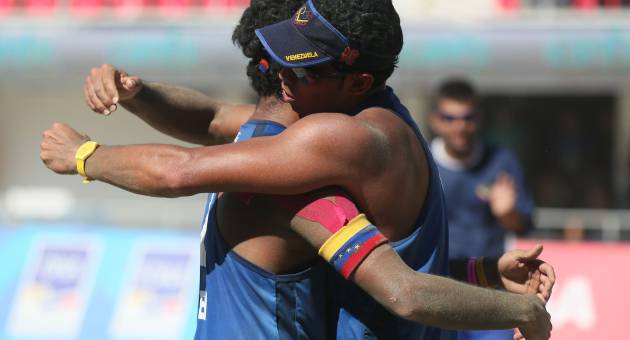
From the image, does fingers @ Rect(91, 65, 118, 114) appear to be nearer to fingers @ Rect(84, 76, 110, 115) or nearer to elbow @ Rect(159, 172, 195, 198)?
fingers @ Rect(84, 76, 110, 115)

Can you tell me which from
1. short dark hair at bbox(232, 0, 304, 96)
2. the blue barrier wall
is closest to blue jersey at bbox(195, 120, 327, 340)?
short dark hair at bbox(232, 0, 304, 96)

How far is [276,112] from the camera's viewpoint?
3344mm

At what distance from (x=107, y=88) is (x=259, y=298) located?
2.76 ft

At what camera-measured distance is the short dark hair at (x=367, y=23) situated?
3139 millimetres

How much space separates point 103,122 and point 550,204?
21.5ft

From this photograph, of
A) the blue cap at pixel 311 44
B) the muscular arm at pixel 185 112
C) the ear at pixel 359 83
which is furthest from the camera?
the muscular arm at pixel 185 112

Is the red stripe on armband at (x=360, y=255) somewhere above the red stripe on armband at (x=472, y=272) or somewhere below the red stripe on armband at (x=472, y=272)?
above

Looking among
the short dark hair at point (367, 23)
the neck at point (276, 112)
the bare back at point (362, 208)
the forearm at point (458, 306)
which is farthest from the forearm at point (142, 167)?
the forearm at point (458, 306)

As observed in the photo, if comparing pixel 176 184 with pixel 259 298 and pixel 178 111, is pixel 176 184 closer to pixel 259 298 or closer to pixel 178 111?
pixel 259 298

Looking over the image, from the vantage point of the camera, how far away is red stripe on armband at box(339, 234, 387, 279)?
3.02m

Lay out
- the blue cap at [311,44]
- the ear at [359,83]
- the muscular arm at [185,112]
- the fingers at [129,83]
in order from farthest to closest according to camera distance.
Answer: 1. the muscular arm at [185,112]
2. the fingers at [129,83]
3. the ear at [359,83]
4. the blue cap at [311,44]

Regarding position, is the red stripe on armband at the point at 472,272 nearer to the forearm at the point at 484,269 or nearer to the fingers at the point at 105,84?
the forearm at the point at 484,269

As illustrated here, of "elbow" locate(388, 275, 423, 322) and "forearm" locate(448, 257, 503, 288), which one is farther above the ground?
"elbow" locate(388, 275, 423, 322)

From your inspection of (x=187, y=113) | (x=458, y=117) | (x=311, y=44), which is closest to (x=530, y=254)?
(x=311, y=44)
